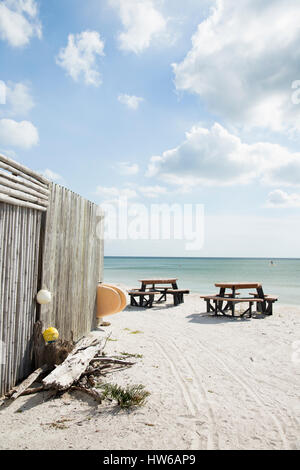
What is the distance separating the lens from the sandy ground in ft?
10.2

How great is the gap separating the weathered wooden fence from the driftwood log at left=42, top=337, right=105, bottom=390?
38 centimetres

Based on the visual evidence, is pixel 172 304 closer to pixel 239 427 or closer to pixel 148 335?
pixel 148 335

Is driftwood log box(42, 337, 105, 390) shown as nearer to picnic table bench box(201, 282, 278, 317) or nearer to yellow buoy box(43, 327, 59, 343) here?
yellow buoy box(43, 327, 59, 343)

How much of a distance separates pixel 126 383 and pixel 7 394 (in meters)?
1.60

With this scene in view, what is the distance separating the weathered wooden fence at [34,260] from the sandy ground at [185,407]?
0.83m

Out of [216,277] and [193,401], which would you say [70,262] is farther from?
[216,277]

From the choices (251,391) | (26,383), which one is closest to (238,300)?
(251,391)

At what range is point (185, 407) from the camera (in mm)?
3799

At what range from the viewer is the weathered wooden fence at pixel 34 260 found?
13.4 ft

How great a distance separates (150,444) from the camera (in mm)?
3006

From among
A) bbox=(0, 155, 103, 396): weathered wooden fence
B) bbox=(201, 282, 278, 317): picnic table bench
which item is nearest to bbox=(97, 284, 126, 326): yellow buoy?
bbox=(0, 155, 103, 396): weathered wooden fence

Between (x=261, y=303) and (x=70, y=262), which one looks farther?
(x=261, y=303)

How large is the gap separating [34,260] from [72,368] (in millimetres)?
1716

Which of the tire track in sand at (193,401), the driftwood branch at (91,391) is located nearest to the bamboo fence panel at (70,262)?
the driftwood branch at (91,391)
